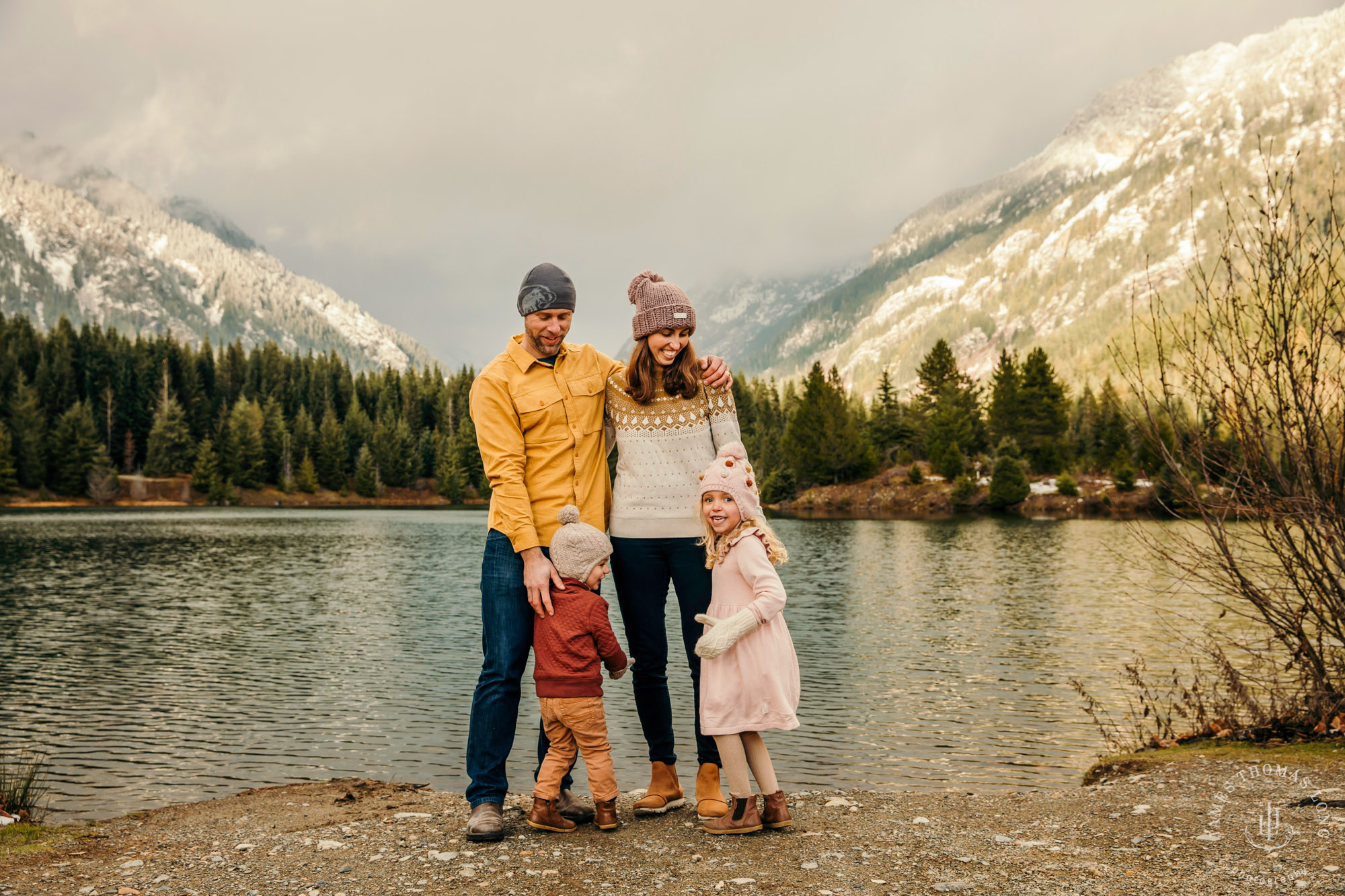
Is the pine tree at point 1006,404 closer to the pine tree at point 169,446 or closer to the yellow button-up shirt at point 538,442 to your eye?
the yellow button-up shirt at point 538,442

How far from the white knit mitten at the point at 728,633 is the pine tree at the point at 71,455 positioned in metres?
103

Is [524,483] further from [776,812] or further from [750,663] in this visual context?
[776,812]

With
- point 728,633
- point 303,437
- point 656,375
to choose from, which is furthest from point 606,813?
point 303,437

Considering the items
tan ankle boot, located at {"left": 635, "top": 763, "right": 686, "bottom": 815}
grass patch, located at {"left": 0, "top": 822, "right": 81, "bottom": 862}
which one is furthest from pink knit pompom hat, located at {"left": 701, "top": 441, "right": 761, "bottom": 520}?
grass patch, located at {"left": 0, "top": 822, "right": 81, "bottom": 862}

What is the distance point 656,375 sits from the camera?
511 centimetres

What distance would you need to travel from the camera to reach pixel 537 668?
16.1ft

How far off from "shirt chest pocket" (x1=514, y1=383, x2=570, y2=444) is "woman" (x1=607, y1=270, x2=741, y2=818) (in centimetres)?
38

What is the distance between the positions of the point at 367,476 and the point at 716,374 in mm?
111587

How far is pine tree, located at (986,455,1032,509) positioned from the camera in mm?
70375

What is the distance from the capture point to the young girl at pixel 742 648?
4.76 m

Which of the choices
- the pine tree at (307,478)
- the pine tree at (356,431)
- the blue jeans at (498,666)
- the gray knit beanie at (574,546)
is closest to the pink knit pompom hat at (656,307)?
the gray knit beanie at (574,546)

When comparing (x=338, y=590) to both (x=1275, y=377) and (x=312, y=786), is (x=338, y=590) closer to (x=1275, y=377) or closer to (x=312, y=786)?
(x=312, y=786)

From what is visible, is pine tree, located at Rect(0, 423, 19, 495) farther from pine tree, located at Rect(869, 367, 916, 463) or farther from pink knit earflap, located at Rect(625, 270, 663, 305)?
pink knit earflap, located at Rect(625, 270, 663, 305)

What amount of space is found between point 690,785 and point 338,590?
72.6 feet
